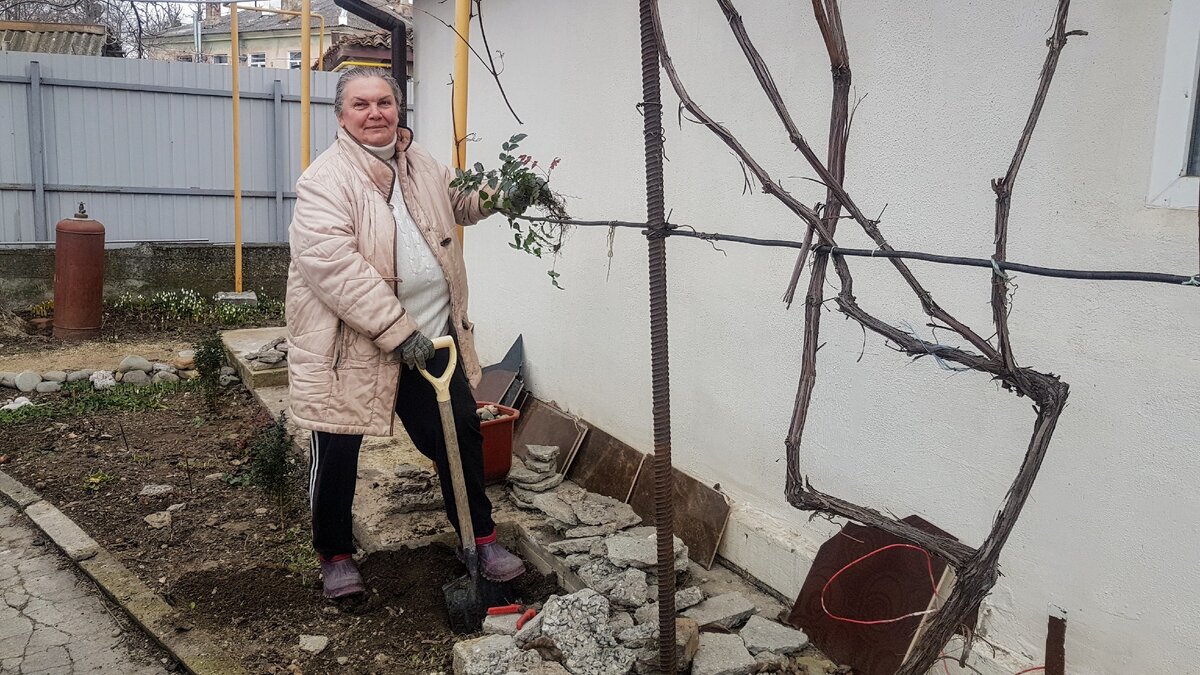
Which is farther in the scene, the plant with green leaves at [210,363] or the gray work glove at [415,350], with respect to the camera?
the plant with green leaves at [210,363]

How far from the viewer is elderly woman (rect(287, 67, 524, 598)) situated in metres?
3.33

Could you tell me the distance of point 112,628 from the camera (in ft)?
11.9

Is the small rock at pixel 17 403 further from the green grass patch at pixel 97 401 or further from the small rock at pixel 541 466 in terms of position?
the small rock at pixel 541 466

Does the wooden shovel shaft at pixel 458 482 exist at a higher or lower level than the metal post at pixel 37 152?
lower

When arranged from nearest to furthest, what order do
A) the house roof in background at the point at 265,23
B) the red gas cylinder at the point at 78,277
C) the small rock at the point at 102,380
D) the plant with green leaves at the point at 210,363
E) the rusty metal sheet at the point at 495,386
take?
the rusty metal sheet at the point at 495,386, the plant with green leaves at the point at 210,363, the small rock at the point at 102,380, the red gas cylinder at the point at 78,277, the house roof in background at the point at 265,23

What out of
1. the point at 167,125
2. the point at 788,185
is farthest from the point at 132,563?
the point at 167,125

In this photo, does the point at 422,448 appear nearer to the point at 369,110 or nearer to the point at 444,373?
the point at 444,373

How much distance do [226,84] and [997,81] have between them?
33.9 feet

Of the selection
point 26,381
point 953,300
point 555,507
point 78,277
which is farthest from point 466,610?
point 78,277

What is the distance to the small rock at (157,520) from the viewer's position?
456 cm

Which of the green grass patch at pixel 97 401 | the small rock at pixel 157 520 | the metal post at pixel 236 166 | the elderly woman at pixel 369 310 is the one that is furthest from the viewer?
the metal post at pixel 236 166

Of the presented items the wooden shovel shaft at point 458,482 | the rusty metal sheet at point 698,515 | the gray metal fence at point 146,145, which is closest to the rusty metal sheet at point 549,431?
the rusty metal sheet at point 698,515

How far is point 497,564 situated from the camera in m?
3.69

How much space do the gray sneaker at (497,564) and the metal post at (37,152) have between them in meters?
8.92
